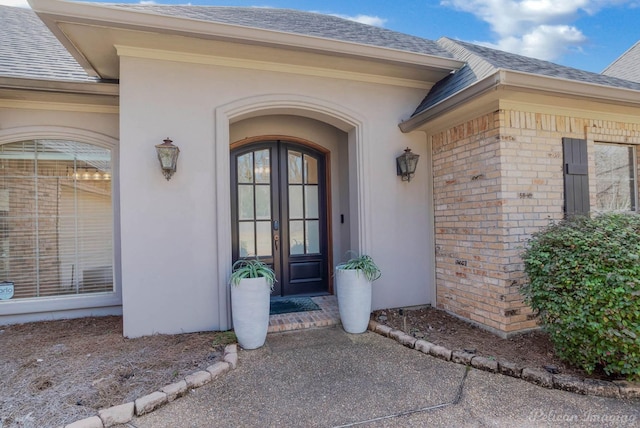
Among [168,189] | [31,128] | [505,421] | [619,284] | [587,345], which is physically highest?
[31,128]

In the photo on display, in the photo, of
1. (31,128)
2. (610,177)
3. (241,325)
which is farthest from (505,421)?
(31,128)

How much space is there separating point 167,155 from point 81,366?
210cm

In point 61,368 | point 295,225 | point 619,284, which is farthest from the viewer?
point 295,225

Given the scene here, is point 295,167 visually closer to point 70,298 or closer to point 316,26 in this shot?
point 316,26

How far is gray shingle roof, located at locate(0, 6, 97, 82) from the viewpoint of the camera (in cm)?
387

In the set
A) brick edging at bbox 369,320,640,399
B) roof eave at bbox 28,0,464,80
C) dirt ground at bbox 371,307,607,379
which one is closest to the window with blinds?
roof eave at bbox 28,0,464,80

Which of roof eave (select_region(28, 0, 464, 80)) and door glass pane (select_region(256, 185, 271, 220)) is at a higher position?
roof eave (select_region(28, 0, 464, 80))

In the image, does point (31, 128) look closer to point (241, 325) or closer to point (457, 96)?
point (241, 325)

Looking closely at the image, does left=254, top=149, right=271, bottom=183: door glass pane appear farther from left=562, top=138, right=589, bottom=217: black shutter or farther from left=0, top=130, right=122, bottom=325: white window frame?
left=562, top=138, right=589, bottom=217: black shutter

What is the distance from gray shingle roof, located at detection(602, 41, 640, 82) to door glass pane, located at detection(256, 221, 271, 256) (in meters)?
8.02

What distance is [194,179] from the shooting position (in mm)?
3730

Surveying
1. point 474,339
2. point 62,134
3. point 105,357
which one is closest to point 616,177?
point 474,339

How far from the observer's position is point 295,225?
5176 millimetres

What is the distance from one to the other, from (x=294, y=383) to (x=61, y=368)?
6.67 feet
